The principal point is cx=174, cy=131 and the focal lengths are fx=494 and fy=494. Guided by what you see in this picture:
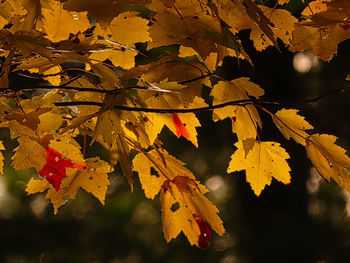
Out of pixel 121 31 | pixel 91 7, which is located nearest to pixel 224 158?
pixel 121 31

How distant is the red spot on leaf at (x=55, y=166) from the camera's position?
50.8 inches

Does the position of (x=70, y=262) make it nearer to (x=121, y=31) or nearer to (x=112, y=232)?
(x=112, y=232)

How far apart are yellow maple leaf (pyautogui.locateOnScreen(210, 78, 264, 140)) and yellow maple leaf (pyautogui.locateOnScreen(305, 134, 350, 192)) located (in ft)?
0.52

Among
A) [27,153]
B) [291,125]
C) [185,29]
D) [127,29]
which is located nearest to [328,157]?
[291,125]

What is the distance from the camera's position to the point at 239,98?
4.27 feet

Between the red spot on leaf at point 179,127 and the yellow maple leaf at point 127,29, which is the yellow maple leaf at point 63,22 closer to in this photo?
the yellow maple leaf at point 127,29

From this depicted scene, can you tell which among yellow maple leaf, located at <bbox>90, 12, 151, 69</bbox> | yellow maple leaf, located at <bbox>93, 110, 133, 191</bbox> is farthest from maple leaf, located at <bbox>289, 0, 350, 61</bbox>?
yellow maple leaf, located at <bbox>93, 110, 133, 191</bbox>

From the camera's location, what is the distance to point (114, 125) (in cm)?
109

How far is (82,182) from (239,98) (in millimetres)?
544

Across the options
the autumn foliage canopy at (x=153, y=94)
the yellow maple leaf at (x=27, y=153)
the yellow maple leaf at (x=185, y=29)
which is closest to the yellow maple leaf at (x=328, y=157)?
the autumn foliage canopy at (x=153, y=94)

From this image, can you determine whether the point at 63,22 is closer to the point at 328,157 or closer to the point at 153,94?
the point at 153,94

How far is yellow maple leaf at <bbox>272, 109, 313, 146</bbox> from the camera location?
1213mm

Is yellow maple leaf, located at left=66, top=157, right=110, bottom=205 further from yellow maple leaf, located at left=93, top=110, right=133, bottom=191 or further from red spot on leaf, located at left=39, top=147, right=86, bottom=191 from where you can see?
yellow maple leaf, located at left=93, top=110, right=133, bottom=191

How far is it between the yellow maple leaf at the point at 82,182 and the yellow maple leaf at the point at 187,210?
8.1 inches
